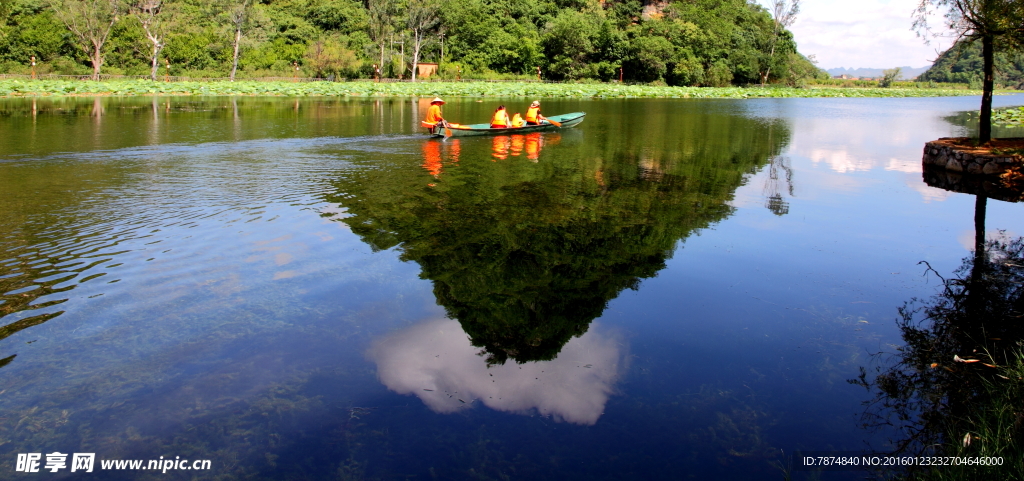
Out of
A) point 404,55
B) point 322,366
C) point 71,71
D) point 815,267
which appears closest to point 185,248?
point 322,366

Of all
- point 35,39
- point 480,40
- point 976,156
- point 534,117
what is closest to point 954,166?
point 976,156

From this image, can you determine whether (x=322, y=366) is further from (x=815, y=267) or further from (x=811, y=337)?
(x=815, y=267)

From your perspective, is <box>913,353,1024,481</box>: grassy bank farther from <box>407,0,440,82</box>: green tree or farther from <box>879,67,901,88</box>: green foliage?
<box>879,67,901,88</box>: green foliage

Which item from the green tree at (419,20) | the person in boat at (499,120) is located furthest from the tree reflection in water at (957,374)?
the green tree at (419,20)

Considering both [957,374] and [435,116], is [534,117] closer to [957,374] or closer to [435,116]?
[435,116]

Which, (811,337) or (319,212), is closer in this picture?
(811,337)

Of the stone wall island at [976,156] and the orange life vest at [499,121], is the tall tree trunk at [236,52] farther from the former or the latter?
the stone wall island at [976,156]

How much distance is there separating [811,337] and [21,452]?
598cm

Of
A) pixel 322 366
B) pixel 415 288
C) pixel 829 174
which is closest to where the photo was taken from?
pixel 322 366

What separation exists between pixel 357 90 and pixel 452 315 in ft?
149

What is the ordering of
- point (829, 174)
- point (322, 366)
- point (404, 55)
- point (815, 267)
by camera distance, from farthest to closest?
point (404, 55) < point (829, 174) < point (815, 267) < point (322, 366)

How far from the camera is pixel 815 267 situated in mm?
7707

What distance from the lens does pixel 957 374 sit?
491cm

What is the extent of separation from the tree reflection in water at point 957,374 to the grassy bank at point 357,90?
1765 inches
